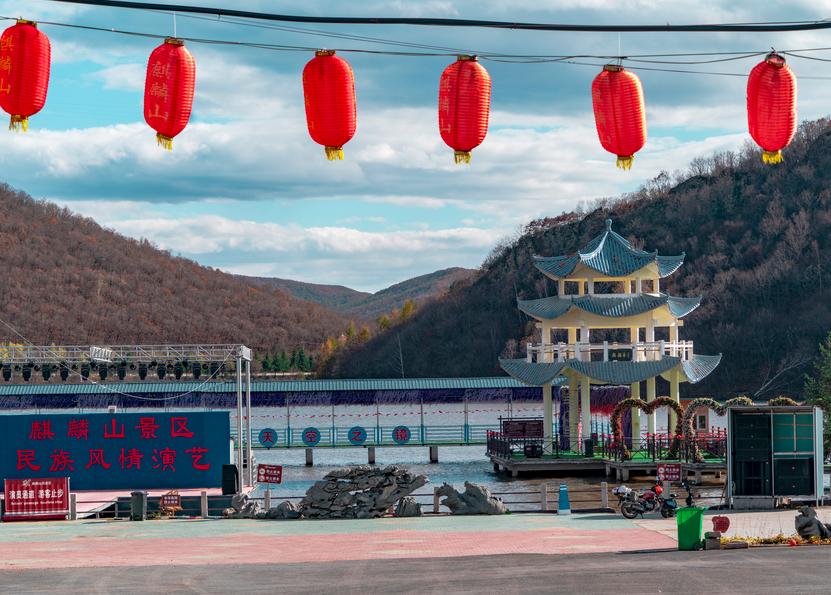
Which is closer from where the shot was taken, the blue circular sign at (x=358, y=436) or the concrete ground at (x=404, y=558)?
the concrete ground at (x=404, y=558)

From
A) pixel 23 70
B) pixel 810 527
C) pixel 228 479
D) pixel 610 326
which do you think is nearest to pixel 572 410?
pixel 610 326

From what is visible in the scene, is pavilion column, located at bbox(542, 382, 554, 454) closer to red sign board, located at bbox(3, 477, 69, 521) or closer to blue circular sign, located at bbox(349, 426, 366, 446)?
blue circular sign, located at bbox(349, 426, 366, 446)

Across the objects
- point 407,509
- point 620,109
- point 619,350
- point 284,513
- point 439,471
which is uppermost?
point 620,109

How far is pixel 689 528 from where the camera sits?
24.7 meters

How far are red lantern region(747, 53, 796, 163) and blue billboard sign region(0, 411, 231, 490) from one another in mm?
23974

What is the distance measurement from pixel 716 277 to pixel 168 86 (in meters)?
A: 102

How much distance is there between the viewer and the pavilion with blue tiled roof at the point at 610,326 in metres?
52.6

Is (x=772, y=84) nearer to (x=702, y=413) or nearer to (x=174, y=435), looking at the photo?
(x=174, y=435)

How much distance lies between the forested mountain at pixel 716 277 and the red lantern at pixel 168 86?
82.8 metres

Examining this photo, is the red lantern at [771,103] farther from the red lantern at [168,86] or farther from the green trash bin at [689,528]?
the red lantern at [168,86]

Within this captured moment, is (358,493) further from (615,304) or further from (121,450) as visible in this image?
(615,304)

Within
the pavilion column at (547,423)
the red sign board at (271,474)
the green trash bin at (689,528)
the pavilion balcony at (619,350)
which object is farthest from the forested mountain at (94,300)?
the green trash bin at (689,528)

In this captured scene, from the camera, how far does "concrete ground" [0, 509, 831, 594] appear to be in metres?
20.9

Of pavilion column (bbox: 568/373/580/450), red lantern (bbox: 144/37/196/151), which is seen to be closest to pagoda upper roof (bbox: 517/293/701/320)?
pavilion column (bbox: 568/373/580/450)
